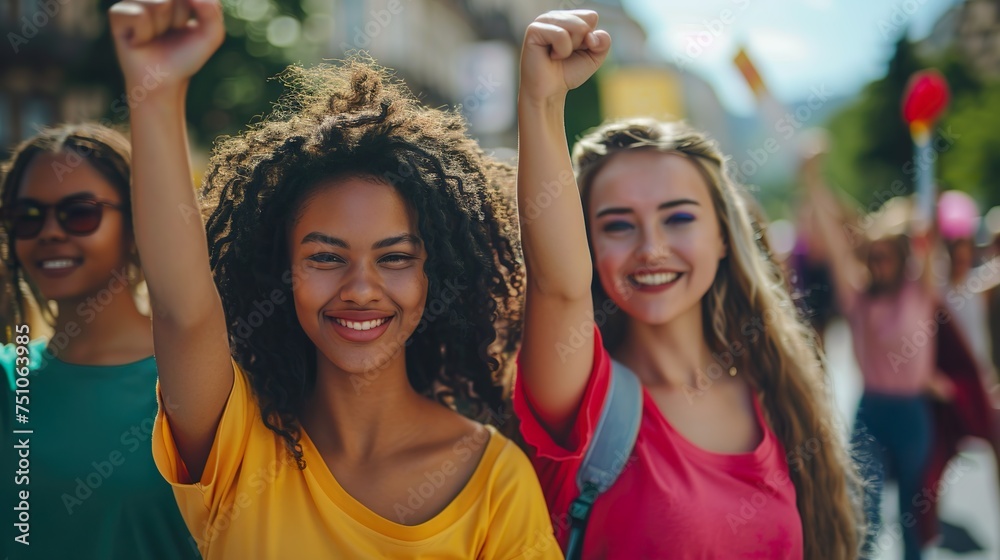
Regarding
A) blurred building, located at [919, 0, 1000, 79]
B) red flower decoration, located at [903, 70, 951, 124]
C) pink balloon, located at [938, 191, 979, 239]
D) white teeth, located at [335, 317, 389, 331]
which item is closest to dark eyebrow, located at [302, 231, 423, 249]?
white teeth, located at [335, 317, 389, 331]

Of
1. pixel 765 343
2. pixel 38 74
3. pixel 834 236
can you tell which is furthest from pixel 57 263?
pixel 38 74

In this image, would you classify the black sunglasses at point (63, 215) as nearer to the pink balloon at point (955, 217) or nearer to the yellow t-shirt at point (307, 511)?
the yellow t-shirt at point (307, 511)

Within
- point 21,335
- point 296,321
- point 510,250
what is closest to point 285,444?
point 296,321

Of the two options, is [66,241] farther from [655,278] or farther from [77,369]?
[655,278]

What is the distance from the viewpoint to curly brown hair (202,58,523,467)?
1925mm

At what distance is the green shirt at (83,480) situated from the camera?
79.9 inches

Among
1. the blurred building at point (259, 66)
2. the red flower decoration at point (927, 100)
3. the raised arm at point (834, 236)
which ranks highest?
the blurred building at point (259, 66)

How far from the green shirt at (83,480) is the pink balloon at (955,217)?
6.02m

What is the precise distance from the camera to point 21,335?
2.25m

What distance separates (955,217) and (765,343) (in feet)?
19.2

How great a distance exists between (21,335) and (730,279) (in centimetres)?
190

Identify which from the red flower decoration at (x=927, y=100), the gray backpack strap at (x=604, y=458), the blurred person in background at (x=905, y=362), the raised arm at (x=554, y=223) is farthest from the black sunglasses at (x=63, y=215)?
the red flower decoration at (x=927, y=100)

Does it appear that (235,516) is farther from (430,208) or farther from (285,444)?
(430,208)

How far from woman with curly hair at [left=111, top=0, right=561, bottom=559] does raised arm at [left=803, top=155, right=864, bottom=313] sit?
2475mm
